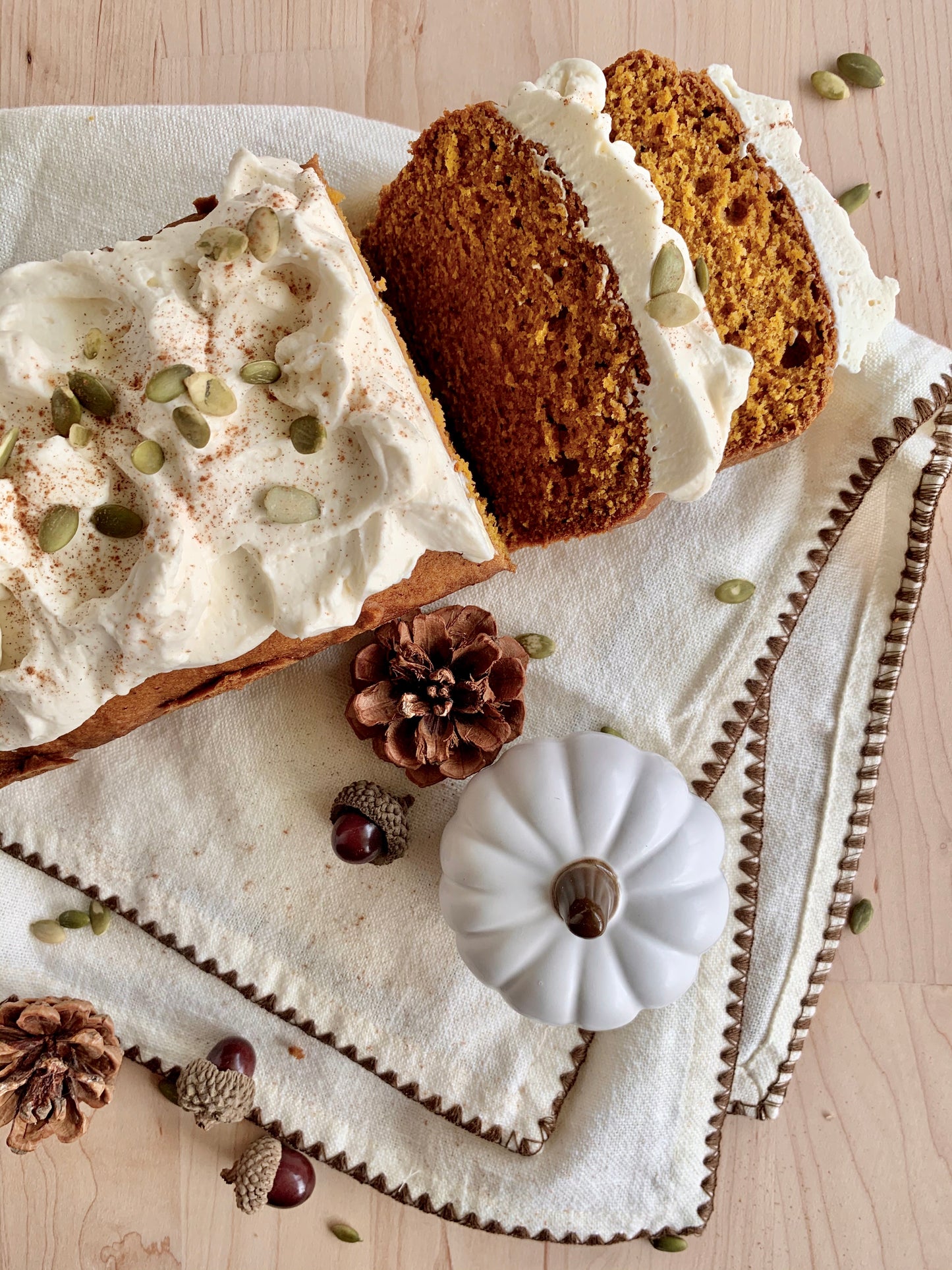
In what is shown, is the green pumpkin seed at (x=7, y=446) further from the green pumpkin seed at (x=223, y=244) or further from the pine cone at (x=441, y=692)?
the pine cone at (x=441, y=692)

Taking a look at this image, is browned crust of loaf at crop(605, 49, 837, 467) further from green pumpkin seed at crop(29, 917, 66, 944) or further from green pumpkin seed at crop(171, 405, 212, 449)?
green pumpkin seed at crop(29, 917, 66, 944)

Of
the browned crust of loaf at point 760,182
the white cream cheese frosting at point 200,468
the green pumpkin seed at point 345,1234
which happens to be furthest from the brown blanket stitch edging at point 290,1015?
the browned crust of loaf at point 760,182

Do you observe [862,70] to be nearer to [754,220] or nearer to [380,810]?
[754,220]

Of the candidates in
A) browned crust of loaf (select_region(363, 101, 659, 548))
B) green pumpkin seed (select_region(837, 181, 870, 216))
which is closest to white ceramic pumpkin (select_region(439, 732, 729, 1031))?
browned crust of loaf (select_region(363, 101, 659, 548))

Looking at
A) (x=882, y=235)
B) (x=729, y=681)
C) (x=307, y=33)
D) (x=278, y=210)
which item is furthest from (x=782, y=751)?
(x=307, y=33)

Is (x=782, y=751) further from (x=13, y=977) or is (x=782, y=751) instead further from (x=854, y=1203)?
(x=13, y=977)

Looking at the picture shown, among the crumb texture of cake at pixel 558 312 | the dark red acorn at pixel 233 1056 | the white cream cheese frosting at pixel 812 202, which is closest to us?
the crumb texture of cake at pixel 558 312

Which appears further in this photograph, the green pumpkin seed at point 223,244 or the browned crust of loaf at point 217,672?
the browned crust of loaf at point 217,672
